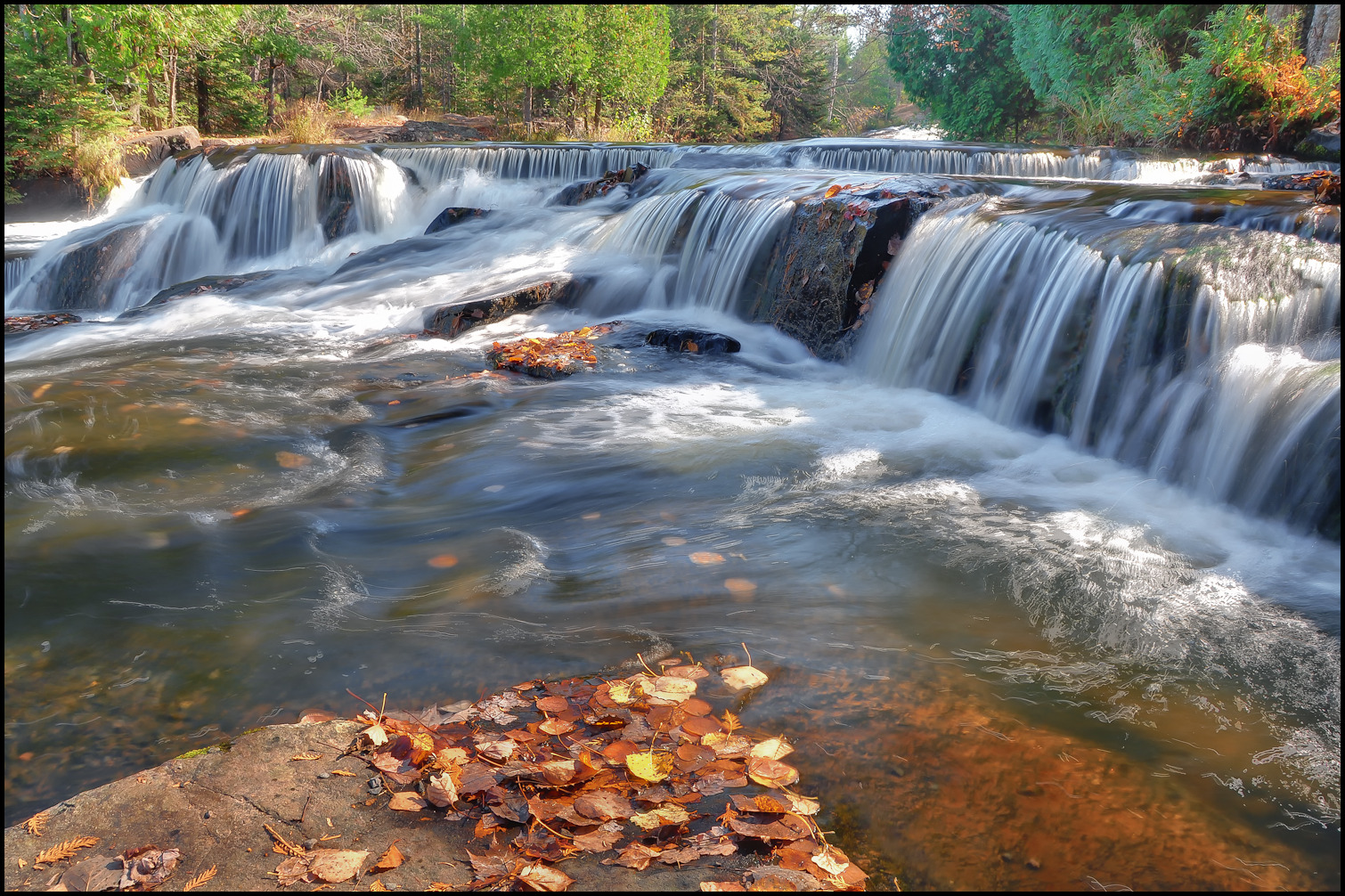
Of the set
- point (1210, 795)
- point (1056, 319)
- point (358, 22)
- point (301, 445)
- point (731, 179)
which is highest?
point (358, 22)

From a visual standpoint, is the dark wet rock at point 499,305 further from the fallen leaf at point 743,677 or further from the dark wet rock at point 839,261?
the fallen leaf at point 743,677

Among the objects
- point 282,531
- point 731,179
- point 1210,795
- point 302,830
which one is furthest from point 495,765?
point 731,179

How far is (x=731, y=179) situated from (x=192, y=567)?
8.05 meters

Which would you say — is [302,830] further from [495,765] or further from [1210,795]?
[1210,795]

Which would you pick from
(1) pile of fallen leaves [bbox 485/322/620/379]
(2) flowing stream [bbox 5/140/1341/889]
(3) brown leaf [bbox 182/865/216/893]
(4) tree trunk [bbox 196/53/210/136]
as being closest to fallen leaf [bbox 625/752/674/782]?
(2) flowing stream [bbox 5/140/1341/889]

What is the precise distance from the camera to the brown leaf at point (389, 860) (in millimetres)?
1709

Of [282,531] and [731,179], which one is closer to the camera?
[282,531]

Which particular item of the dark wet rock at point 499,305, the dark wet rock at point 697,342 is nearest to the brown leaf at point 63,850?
the dark wet rock at point 697,342

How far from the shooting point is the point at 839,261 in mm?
7289

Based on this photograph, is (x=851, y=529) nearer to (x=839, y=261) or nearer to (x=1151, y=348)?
(x=1151, y=348)

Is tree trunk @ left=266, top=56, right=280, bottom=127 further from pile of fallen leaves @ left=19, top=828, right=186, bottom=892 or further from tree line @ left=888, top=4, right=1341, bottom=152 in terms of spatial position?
pile of fallen leaves @ left=19, top=828, right=186, bottom=892

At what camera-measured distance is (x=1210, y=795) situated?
2094 mm

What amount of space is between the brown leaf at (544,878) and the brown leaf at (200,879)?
0.62 metres

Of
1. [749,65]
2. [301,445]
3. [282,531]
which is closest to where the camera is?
[282,531]
